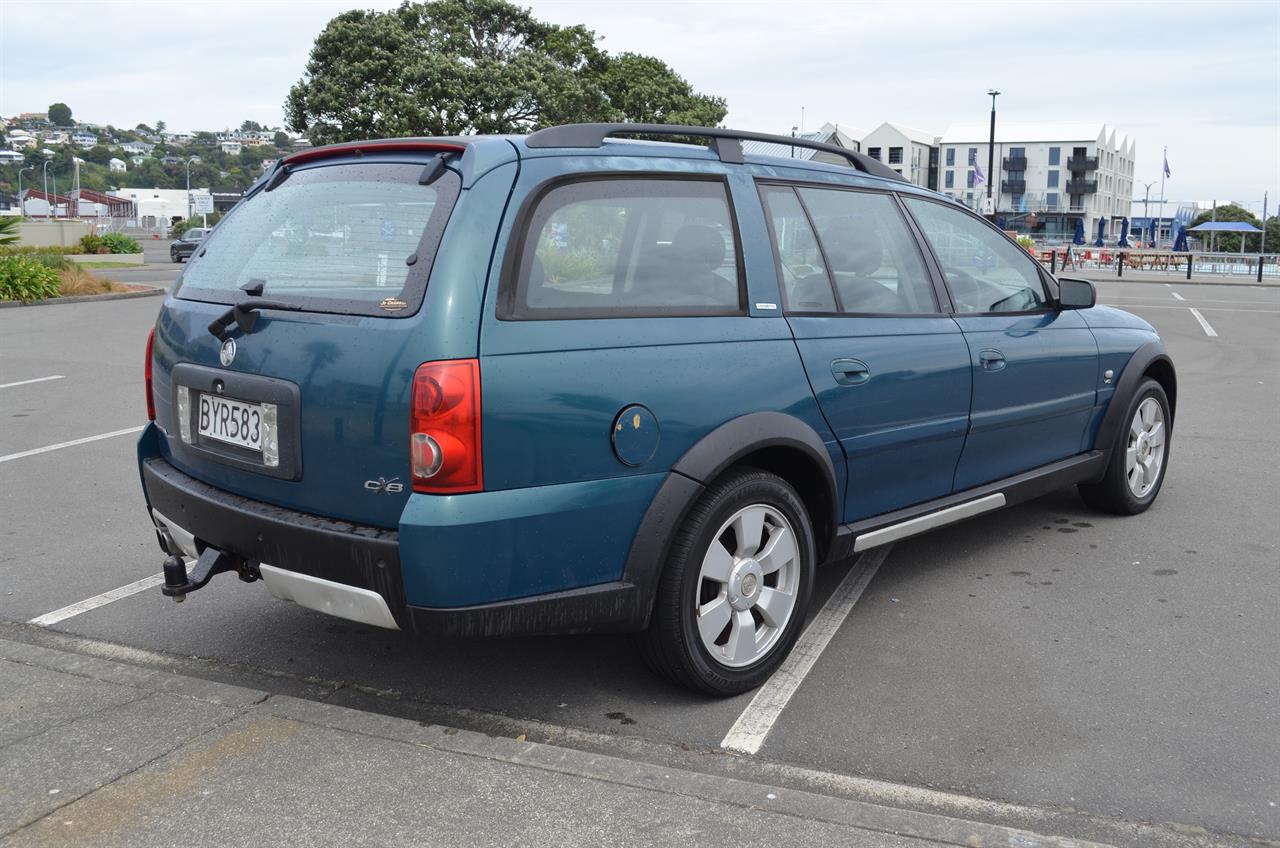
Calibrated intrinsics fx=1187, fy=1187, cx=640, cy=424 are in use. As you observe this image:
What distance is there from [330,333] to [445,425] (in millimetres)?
486

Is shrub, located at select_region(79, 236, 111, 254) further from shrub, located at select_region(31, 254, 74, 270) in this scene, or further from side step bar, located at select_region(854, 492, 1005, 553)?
side step bar, located at select_region(854, 492, 1005, 553)

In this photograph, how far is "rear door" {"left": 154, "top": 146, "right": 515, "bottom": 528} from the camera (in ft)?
10.4

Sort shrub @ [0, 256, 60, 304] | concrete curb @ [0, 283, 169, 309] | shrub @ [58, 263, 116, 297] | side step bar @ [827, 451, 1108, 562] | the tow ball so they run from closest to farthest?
the tow ball
side step bar @ [827, 451, 1108, 562]
concrete curb @ [0, 283, 169, 309]
shrub @ [0, 256, 60, 304]
shrub @ [58, 263, 116, 297]

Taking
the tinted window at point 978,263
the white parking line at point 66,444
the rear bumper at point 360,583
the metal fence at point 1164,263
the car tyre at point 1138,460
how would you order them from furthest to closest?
the metal fence at point 1164,263 → the white parking line at point 66,444 → the car tyre at point 1138,460 → the tinted window at point 978,263 → the rear bumper at point 360,583

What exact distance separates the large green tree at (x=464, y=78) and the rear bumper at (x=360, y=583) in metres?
32.0

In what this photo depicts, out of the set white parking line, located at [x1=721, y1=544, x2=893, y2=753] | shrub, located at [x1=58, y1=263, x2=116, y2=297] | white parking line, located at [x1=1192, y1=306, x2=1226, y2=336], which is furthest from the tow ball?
shrub, located at [x1=58, y1=263, x2=116, y2=297]

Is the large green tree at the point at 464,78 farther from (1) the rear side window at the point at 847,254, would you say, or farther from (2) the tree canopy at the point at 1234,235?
(2) the tree canopy at the point at 1234,235

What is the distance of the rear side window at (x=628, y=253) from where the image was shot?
10.9 feet

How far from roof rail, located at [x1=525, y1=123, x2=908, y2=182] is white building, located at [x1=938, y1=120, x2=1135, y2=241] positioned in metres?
98.7

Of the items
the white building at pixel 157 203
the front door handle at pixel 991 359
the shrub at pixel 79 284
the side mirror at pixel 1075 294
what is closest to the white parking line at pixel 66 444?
the front door handle at pixel 991 359

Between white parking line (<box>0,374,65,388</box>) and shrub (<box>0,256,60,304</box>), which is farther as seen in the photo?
shrub (<box>0,256,60,304</box>)

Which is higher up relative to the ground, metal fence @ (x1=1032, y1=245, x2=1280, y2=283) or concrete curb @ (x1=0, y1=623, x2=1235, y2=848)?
metal fence @ (x1=1032, y1=245, x2=1280, y2=283)

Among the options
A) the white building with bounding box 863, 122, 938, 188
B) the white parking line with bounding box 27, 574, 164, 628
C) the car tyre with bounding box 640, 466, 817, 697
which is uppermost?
the white building with bounding box 863, 122, 938, 188

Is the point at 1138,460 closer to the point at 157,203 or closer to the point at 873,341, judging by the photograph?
the point at 873,341
